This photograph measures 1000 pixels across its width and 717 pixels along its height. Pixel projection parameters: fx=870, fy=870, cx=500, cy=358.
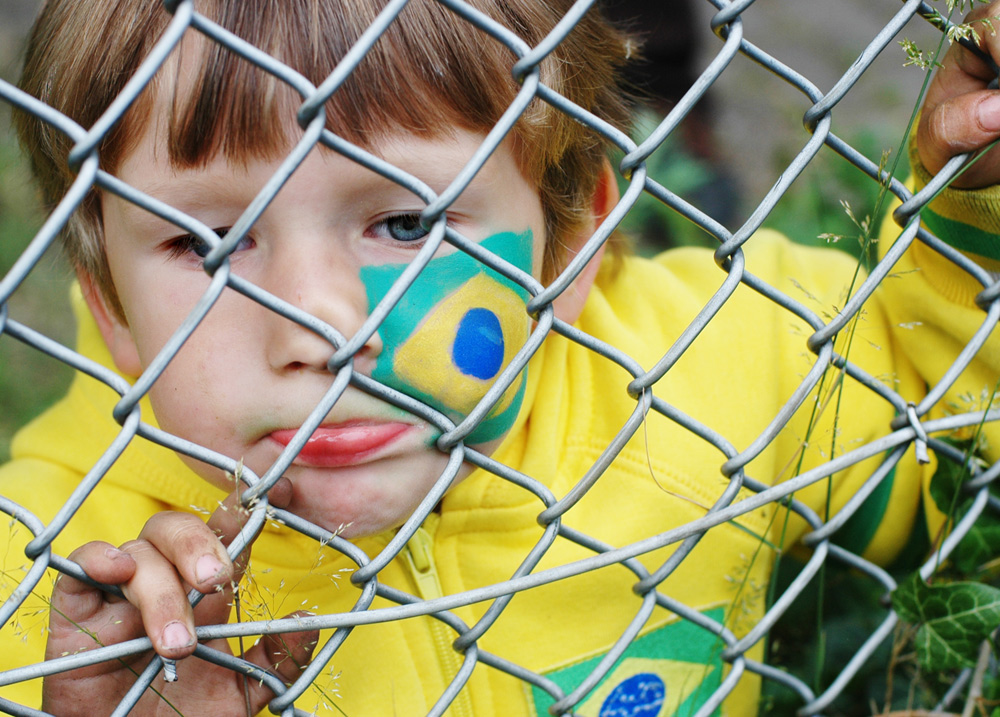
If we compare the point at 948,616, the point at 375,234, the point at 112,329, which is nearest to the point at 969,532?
the point at 948,616

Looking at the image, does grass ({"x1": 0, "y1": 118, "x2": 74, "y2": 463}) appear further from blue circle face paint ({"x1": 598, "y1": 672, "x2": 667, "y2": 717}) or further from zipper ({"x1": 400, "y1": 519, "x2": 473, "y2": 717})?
blue circle face paint ({"x1": 598, "y1": 672, "x2": 667, "y2": 717})

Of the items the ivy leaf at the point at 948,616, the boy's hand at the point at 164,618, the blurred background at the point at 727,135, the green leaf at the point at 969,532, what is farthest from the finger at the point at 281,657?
the blurred background at the point at 727,135

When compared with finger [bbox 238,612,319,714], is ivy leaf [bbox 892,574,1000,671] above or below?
above

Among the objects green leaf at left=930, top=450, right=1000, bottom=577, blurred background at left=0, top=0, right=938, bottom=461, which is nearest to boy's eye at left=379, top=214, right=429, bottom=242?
green leaf at left=930, top=450, right=1000, bottom=577

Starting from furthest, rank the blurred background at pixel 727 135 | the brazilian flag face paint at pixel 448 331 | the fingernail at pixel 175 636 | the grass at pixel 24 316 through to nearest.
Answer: the blurred background at pixel 727 135 < the grass at pixel 24 316 < the brazilian flag face paint at pixel 448 331 < the fingernail at pixel 175 636

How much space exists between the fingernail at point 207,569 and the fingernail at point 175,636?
0.05m

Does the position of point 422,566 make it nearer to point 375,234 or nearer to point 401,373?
point 401,373

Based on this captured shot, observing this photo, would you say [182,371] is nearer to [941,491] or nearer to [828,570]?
[941,491]

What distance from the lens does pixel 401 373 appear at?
1050 mm

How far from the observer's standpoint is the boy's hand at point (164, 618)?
2.82 feet

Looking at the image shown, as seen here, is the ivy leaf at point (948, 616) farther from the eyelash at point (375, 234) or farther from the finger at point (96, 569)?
the finger at point (96, 569)

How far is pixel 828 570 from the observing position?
2.03 m

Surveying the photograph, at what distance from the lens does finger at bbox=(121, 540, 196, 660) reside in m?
0.84

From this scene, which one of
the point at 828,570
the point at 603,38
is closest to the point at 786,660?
the point at 828,570
